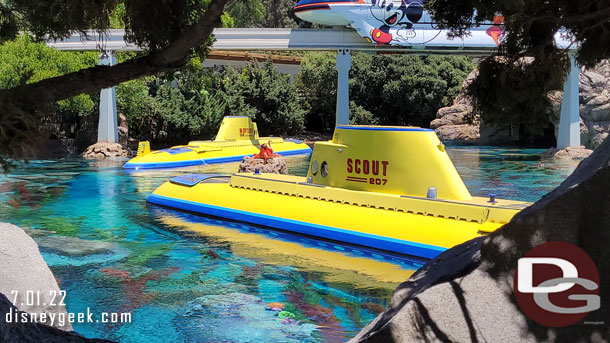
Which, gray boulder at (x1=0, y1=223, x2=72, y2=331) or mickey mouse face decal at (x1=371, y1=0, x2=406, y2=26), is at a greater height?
mickey mouse face decal at (x1=371, y1=0, x2=406, y2=26)

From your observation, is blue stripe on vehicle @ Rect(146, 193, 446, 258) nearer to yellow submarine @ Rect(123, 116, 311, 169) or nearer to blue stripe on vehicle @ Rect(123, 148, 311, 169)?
blue stripe on vehicle @ Rect(123, 148, 311, 169)

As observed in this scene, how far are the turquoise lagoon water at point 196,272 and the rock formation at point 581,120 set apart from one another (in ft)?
50.3

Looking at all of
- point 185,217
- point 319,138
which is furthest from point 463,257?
point 319,138

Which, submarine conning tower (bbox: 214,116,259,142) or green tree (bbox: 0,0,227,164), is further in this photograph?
submarine conning tower (bbox: 214,116,259,142)

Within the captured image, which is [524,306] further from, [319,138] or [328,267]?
[319,138]

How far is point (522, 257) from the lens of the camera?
5.21 m

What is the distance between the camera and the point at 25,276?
8.26 meters

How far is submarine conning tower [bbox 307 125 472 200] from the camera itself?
13.1 m

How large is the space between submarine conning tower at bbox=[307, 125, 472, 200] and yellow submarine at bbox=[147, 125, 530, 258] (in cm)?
2

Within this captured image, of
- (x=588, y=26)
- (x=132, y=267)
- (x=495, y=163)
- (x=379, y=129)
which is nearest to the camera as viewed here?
(x=588, y=26)

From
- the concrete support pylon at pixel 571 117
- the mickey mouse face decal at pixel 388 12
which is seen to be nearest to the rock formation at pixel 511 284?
the mickey mouse face decal at pixel 388 12

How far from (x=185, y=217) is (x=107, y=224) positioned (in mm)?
2070

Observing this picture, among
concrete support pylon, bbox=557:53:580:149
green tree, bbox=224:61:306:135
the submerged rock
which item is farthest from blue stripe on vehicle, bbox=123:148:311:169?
concrete support pylon, bbox=557:53:580:149

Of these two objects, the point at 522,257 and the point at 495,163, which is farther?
the point at 495,163
